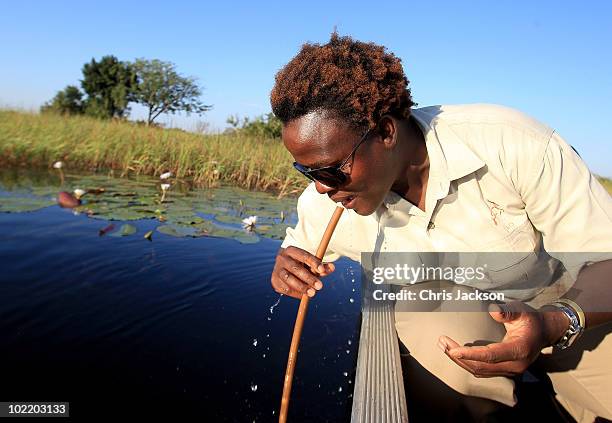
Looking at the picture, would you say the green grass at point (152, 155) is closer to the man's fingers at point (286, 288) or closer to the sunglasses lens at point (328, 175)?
the man's fingers at point (286, 288)

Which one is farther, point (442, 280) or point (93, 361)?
point (93, 361)

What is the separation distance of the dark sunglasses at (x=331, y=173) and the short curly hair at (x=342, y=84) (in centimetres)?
8

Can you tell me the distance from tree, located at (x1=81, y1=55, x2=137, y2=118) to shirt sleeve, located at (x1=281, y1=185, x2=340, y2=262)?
30.4m

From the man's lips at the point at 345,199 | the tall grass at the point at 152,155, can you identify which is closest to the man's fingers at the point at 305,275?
the man's lips at the point at 345,199

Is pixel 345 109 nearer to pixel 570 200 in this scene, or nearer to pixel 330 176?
pixel 330 176

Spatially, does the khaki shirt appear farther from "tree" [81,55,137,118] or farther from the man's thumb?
"tree" [81,55,137,118]

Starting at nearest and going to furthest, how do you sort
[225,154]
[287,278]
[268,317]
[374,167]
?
[374,167]
[287,278]
[268,317]
[225,154]

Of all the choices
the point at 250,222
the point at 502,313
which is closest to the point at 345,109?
the point at 502,313

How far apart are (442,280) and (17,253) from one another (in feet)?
9.44

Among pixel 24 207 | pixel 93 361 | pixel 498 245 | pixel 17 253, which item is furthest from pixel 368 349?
pixel 24 207

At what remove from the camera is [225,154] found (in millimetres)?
7734

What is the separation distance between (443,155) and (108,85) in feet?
107

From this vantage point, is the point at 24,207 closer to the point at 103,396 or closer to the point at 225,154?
the point at 103,396

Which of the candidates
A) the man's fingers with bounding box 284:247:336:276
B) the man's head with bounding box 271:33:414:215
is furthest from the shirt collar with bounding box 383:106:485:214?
the man's fingers with bounding box 284:247:336:276
